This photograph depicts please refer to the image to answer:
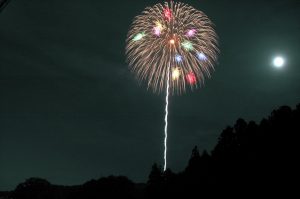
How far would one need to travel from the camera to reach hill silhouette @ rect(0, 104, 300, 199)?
59.5 metres

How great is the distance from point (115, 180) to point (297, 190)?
98.8m

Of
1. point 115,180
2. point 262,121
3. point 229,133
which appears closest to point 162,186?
point 229,133

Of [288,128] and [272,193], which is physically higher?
[288,128]

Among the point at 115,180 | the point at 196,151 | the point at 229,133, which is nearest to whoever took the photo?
the point at 229,133

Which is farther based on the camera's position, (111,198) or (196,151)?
(111,198)

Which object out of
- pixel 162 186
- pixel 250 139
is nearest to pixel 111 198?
pixel 162 186

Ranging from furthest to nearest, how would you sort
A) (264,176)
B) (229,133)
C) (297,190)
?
1. (229,133)
2. (264,176)
3. (297,190)

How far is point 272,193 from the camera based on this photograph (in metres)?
57.8

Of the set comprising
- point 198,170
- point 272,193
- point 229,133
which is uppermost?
point 229,133

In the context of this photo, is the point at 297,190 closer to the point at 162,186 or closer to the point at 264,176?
the point at 264,176

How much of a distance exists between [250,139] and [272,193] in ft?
45.3

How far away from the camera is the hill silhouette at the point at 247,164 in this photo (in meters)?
59.5

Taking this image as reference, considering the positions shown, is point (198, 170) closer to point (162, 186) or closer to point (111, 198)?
point (162, 186)

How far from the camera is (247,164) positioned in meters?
64.5
